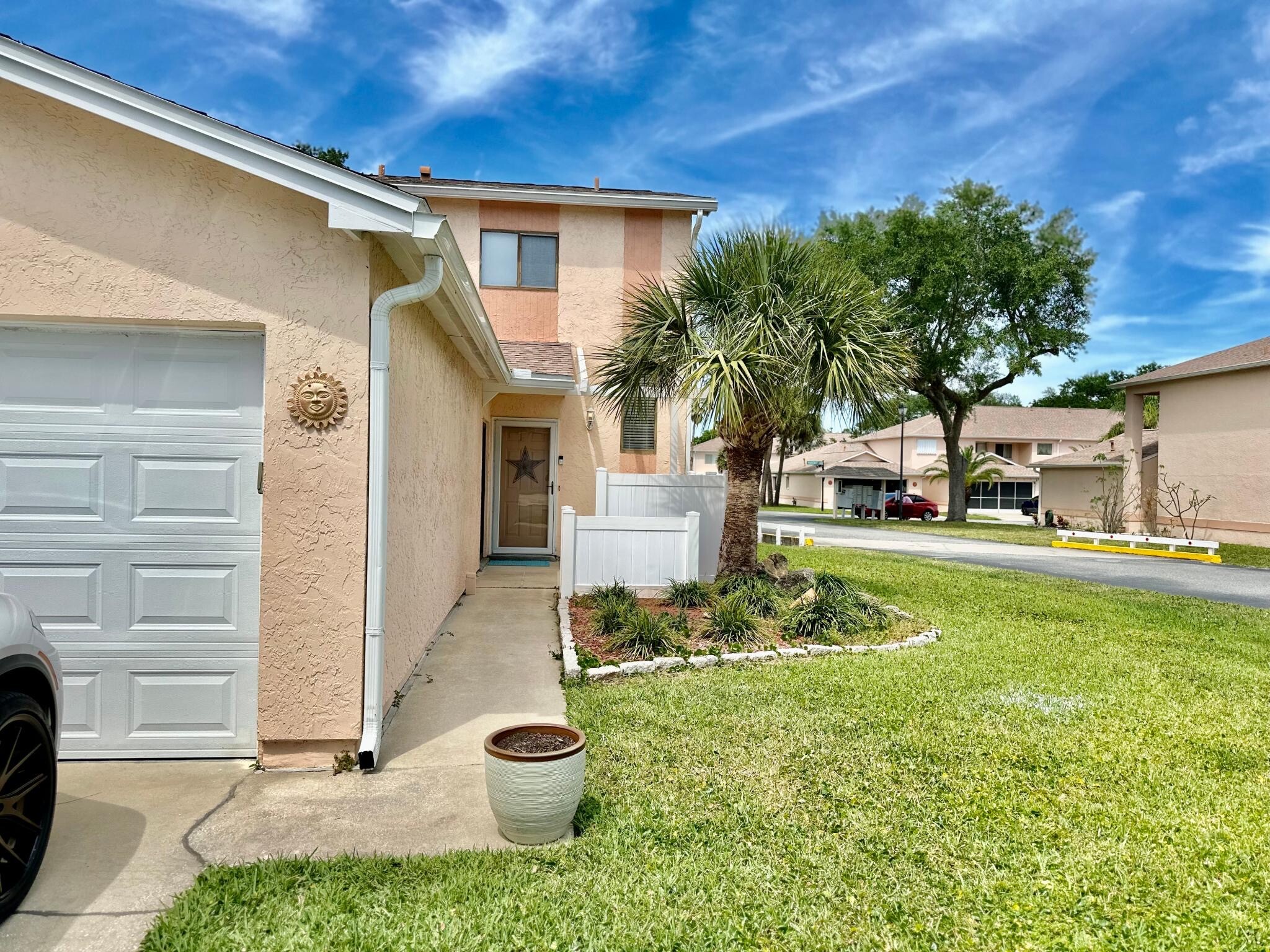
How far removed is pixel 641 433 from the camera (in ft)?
47.8

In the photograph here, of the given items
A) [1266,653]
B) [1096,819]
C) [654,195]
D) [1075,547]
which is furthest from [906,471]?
[1096,819]

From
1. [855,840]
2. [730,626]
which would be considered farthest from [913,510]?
[855,840]

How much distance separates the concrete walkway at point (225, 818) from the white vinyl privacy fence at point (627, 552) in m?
3.76

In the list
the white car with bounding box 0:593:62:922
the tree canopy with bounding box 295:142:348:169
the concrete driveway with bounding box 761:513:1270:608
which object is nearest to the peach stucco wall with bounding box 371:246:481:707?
the white car with bounding box 0:593:62:922

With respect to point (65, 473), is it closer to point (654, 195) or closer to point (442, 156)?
point (654, 195)

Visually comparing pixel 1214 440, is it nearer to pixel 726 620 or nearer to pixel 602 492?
pixel 602 492

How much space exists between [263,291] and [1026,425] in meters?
53.8

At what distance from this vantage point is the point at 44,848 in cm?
318

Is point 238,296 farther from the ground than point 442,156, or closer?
closer

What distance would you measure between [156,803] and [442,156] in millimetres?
16811

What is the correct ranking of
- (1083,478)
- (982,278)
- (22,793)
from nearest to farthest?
(22,793), (982,278), (1083,478)

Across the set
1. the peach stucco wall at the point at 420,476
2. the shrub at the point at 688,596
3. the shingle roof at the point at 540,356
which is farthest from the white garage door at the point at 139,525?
the shingle roof at the point at 540,356

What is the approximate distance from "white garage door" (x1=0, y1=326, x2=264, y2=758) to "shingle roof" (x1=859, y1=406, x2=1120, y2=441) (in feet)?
161

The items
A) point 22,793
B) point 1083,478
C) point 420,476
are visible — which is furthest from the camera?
point 1083,478
